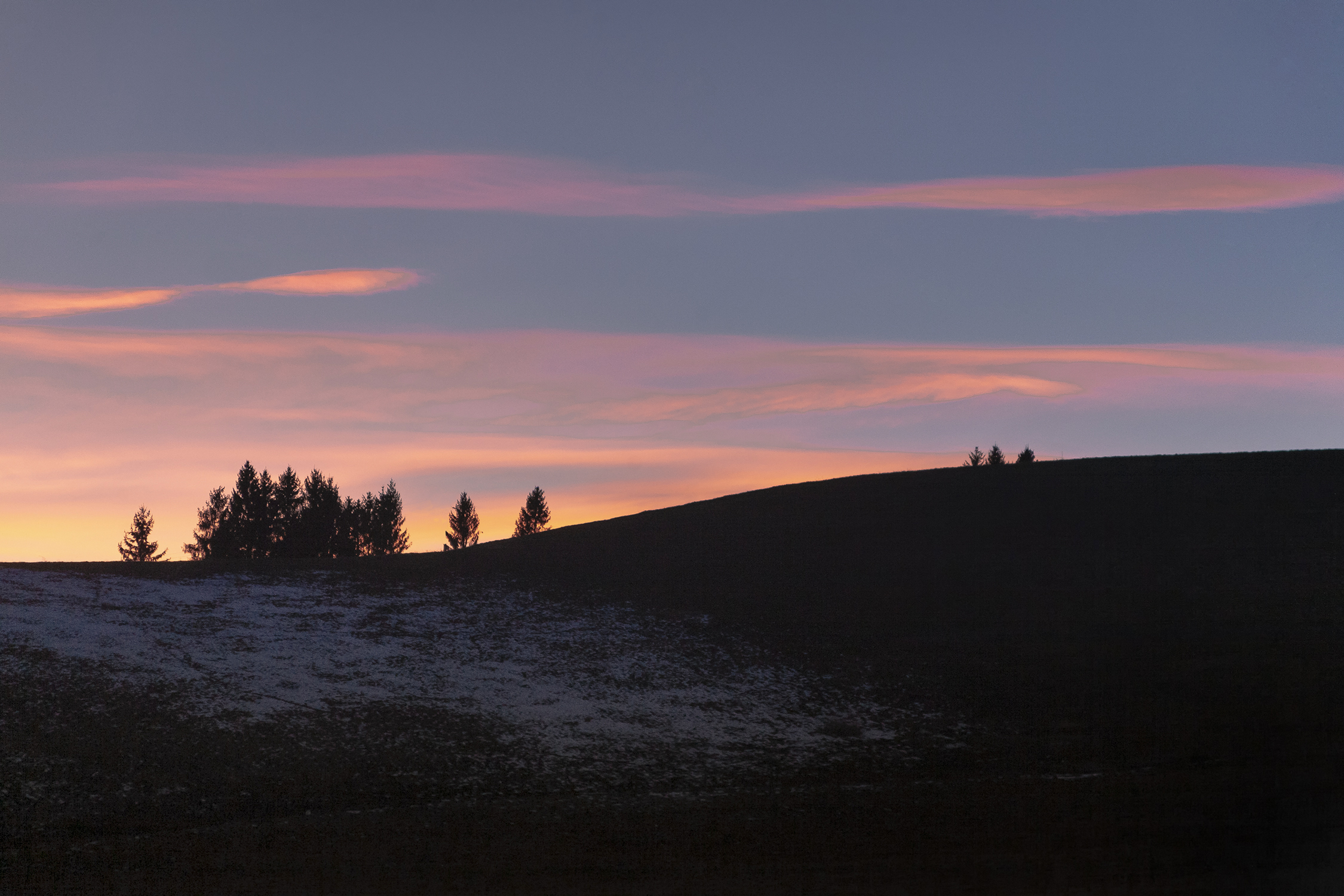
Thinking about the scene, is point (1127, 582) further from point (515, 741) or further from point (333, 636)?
point (333, 636)

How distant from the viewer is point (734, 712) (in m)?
33.4

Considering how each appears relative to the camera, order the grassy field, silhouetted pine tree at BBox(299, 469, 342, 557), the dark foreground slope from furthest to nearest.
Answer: silhouetted pine tree at BBox(299, 469, 342, 557) < the dark foreground slope < the grassy field

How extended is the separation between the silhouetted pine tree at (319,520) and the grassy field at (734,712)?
65.8m

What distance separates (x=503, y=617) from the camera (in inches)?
1676

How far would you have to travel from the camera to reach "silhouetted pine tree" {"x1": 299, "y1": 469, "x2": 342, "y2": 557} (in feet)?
375

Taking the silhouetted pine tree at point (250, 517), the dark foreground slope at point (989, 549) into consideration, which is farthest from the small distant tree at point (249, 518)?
the dark foreground slope at point (989, 549)

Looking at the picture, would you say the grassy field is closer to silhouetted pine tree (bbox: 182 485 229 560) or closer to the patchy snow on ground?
the patchy snow on ground

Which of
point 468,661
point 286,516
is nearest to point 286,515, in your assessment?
point 286,516

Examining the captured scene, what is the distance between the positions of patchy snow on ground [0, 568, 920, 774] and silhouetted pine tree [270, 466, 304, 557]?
2826 inches

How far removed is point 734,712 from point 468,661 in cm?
1040

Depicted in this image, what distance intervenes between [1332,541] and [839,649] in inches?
1048

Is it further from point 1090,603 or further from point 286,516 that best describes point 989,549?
point 286,516

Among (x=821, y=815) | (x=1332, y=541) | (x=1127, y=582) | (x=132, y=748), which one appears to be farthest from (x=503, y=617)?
(x=1332, y=541)

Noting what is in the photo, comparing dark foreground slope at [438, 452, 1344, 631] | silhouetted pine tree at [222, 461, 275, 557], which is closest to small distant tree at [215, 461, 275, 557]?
silhouetted pine tree at [222, 461, 275, 557]
